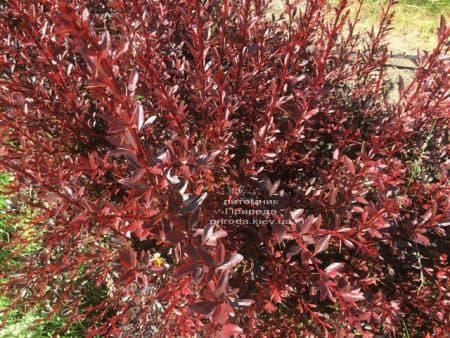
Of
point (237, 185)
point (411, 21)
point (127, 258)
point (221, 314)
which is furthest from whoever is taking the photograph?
point (411, 21)

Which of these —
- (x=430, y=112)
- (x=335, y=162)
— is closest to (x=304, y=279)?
(x=335, y=162)

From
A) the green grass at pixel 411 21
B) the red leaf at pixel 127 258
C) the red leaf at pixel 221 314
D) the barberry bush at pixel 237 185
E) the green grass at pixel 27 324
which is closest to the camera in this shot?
the red leaf at pixel 221 314

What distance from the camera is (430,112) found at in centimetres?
204

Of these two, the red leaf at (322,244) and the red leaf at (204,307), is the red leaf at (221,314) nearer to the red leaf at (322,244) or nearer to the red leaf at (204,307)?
the red leaf at (204,307)

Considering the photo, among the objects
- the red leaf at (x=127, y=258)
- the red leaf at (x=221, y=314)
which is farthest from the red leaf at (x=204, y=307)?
the red leaf at (x=127, y=258)

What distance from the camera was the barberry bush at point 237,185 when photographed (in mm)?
1632

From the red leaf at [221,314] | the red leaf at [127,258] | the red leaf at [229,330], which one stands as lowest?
the red leaf at [229,330]

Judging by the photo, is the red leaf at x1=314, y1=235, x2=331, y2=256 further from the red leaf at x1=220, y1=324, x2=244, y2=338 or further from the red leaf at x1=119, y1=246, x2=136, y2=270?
the red leaf at x1=119, y1=246, x2=136, y2=270

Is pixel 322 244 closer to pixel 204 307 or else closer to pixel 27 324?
pixel 204 307

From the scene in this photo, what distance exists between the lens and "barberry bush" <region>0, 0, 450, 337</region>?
1632 mm

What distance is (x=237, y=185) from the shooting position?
188cm

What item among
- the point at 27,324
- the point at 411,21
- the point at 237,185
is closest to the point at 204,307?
the point at 237,185

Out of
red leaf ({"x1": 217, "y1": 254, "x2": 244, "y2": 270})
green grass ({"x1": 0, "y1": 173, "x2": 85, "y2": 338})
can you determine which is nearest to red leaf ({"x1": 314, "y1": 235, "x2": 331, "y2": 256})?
red leaf ({"x1": 217, "y1": 254, "x2": 244, "y2": 270})

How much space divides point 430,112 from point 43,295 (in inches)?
86.8
